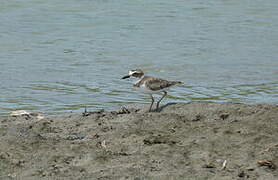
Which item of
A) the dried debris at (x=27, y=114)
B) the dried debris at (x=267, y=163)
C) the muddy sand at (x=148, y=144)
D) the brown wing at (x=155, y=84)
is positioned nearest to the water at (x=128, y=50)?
the dried debris at (x=27, y=114)

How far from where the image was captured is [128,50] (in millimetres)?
16906

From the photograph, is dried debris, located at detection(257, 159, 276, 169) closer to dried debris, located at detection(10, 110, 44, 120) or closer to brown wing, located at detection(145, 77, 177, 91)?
brown wing, located at detection(145, 77, 177, 91)

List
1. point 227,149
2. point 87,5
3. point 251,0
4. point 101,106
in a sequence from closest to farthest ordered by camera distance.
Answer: point 227,149, point 101,106, point 87,5, point 251,0

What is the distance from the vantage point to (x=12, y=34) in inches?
731

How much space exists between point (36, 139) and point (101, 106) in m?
3.67

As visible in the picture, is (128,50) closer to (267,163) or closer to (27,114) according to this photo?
(27,114)

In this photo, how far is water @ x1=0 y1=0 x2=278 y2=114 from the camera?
40.9 feet

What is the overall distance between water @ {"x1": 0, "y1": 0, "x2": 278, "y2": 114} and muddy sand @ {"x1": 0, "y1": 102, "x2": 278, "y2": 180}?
229 cm

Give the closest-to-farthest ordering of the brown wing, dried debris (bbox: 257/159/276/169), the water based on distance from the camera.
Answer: dried debris (bbox: 257/159/276/169) < the brown wing < the water

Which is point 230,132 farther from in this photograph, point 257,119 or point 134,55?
point 134,55

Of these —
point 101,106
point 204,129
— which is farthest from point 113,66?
point 204,129

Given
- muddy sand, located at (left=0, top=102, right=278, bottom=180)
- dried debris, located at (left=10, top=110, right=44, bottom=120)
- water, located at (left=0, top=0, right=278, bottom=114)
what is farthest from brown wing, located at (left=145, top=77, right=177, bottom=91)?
dried debris, located at (left=10, top=110, right=44, bottom=120)

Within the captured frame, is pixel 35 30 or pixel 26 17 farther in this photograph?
pixel 26 17

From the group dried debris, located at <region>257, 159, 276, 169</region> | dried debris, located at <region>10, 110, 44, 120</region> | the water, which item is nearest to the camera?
dried debris, located at <region>257, 159, 276, 169</region>
